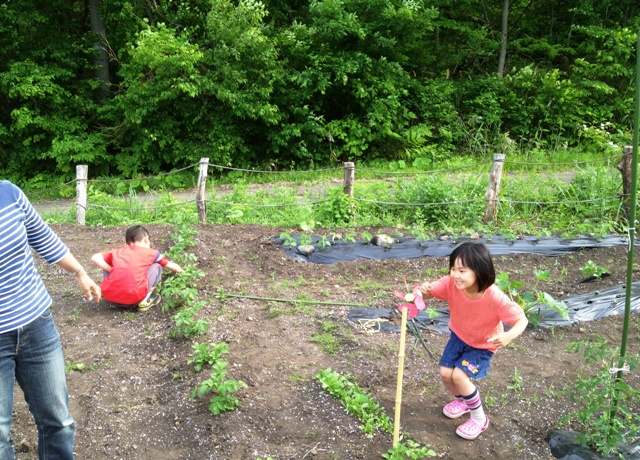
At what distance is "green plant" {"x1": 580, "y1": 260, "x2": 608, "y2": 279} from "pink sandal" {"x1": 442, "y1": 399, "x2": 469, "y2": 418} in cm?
286

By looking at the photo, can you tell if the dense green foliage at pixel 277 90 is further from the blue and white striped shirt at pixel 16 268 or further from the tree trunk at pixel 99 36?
the blue and white striped shirt at pixel 16 268

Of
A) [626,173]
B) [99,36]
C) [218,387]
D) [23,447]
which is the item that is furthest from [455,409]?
[99,36]

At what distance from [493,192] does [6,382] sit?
6.31 m

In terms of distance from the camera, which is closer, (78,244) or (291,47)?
(78,244)

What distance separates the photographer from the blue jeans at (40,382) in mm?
2303

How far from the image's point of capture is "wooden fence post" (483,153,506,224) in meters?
7.36

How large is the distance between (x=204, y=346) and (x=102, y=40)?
11.8 meters

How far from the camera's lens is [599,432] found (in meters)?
2.96

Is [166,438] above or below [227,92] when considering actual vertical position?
below

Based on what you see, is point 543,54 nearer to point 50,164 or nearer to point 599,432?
point 50,164

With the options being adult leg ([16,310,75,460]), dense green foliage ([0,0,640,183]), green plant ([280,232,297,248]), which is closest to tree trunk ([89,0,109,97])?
dense green foliage ([0,0,640,183])

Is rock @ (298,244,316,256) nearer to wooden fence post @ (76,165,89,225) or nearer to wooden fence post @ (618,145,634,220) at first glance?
wooden fence post @ (76,165,89,225)

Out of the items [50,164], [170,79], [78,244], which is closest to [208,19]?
[170,79]

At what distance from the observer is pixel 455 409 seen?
3.29 metres
